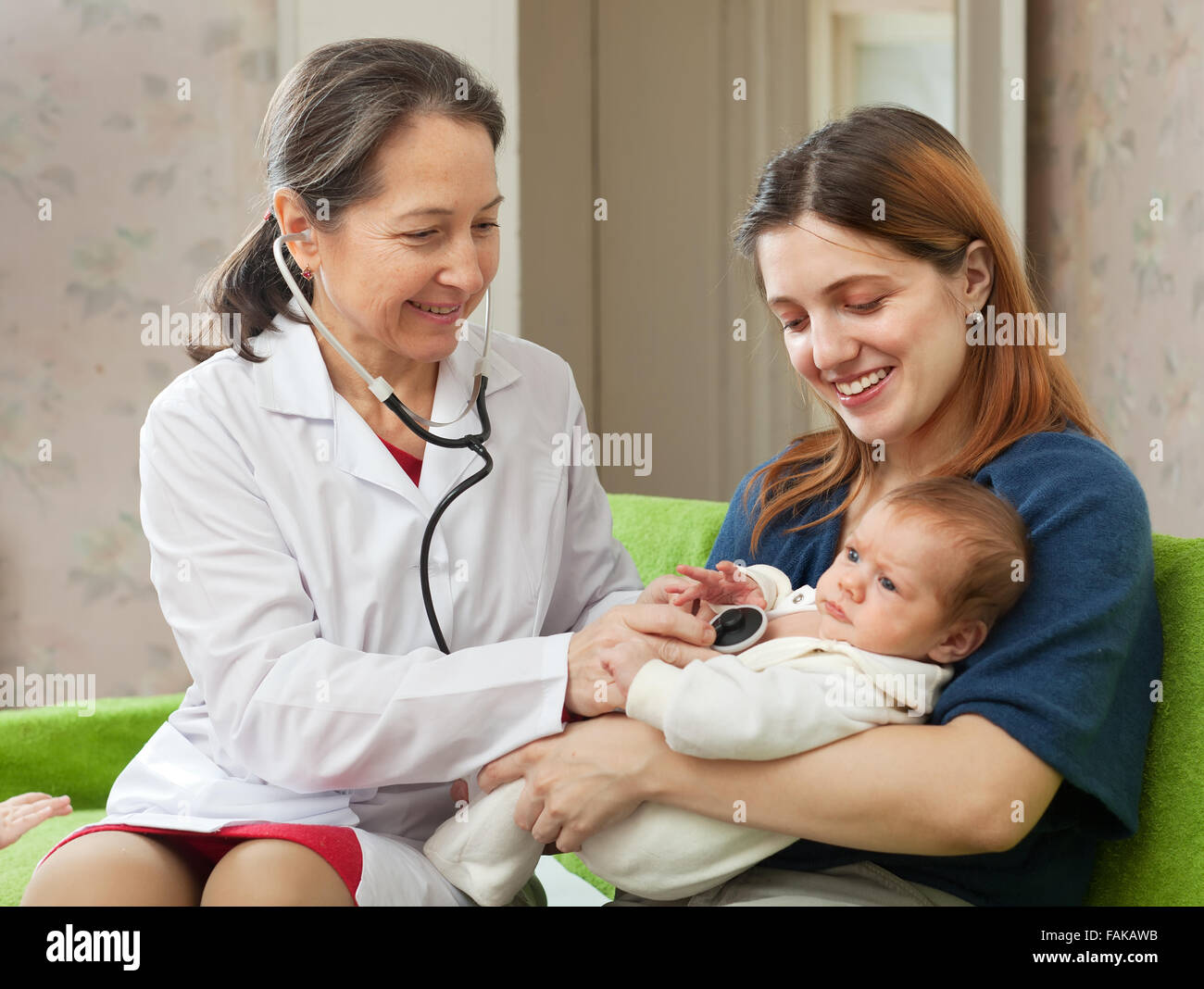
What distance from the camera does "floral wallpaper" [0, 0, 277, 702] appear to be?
8.57 ft

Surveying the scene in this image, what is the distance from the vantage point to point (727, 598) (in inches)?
48.6

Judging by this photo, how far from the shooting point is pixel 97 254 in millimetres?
2654

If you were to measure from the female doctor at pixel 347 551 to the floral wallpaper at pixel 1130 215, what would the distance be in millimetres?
Answer: 1258

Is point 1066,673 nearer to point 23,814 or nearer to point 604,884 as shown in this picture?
point 604,884

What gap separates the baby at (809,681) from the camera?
3.32ft

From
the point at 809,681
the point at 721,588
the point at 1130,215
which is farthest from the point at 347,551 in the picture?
the point at 1130,215

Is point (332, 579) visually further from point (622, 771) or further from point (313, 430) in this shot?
point (622, 771)

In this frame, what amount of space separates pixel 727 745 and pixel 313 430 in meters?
0.57

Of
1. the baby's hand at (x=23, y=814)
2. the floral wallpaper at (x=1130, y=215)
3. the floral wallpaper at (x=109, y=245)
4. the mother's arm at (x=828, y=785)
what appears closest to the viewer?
the mother's arm at (x=828, y=785)

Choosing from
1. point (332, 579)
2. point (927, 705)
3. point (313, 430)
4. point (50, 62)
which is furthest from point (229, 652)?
point (50, 62)

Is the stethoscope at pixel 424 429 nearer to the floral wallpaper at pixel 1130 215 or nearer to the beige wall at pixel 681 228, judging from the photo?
the floral wallpaper at pixel 1130 215

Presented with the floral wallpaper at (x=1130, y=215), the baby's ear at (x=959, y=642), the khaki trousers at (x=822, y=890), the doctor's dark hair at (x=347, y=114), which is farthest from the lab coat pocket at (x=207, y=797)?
the floral wallpaper at (x=1130, y=215)

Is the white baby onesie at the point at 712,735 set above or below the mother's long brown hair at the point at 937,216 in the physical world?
below

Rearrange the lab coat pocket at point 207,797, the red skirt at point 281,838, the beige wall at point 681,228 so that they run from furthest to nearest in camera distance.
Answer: the beige wall at point 681,228, the lab coat pocket at point 207,797, the red skirt at point 281,838
